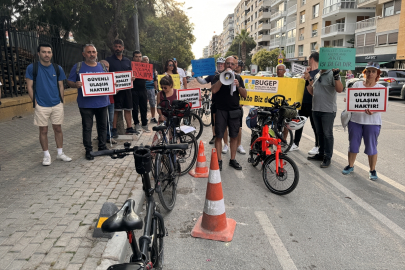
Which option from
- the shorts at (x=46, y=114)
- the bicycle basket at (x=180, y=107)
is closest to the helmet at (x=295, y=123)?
the bicycle basket at (x=180, y=107)

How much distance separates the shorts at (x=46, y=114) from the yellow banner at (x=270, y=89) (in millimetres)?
3633

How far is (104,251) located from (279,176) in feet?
9.20

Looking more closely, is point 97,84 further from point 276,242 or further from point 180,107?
point 276,242

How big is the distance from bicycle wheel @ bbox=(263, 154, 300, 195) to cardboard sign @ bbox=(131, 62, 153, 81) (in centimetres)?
458

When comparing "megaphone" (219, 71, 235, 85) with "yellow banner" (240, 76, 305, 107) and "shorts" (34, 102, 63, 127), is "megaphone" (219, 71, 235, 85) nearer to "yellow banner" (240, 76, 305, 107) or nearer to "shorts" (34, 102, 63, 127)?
"yellow banner" (240, 76, 305, 107)

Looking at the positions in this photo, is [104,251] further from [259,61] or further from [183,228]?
[259,61]

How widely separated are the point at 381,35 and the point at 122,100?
33955 mm

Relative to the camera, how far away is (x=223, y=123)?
572cm

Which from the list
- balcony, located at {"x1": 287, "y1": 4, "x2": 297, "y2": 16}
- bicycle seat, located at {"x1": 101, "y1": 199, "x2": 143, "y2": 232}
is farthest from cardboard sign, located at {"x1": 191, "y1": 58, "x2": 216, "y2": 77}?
balcony, located at {"x1": 287, "y1": 4, "x2": 297, "y2": 16}

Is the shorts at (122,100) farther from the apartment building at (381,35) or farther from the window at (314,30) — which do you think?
the window at (314,30)

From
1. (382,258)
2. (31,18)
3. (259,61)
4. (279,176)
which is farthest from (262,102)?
(259,61)

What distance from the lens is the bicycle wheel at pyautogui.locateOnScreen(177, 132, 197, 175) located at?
18.8 ft

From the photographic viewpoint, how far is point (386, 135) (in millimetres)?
8812

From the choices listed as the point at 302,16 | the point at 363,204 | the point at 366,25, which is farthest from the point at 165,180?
the point at 302,16
